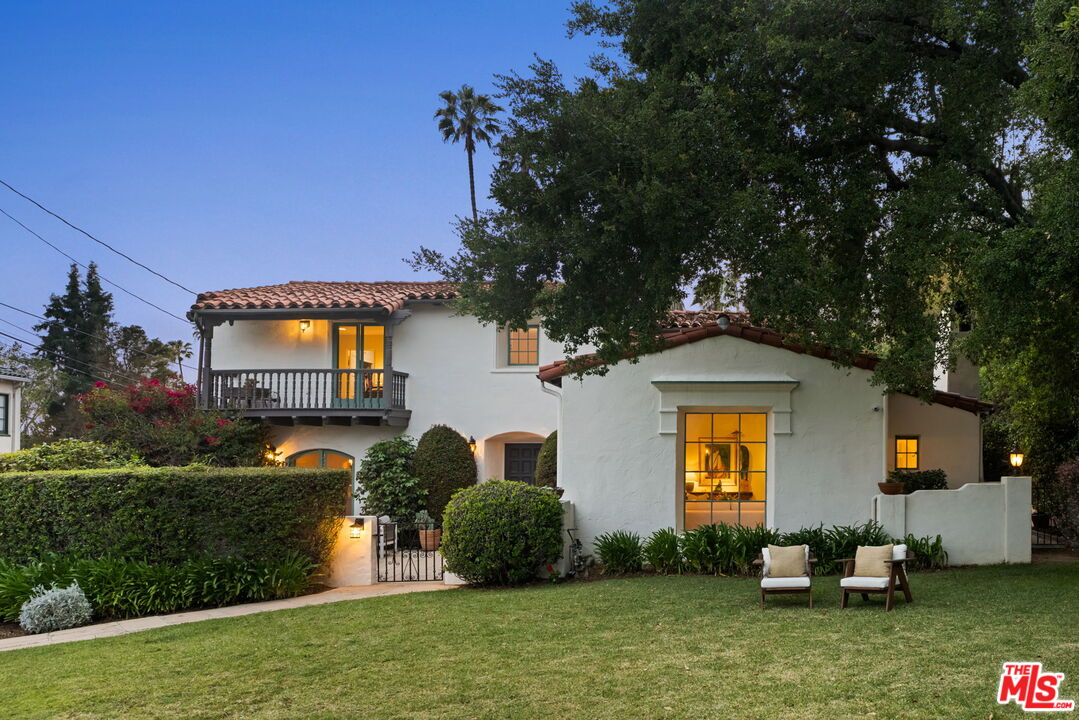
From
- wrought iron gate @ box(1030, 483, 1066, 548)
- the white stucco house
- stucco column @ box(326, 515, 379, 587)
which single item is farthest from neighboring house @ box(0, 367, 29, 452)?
wrought iron gate @ box(1030, 483, 1066, 548)

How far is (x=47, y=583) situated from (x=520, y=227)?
844cm

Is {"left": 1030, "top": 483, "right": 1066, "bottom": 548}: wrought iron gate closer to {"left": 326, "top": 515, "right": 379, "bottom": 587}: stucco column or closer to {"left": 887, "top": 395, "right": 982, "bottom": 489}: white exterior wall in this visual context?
{"left": 887, "top": 395, "right": 982, "bottom": 489}: white exterior wall

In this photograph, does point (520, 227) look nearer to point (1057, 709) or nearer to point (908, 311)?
point (908, 311)

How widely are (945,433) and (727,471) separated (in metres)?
5.06

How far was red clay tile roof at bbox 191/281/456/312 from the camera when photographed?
791 inches

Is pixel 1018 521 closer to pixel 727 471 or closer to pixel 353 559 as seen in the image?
pixel 727 471

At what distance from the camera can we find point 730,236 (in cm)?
1031

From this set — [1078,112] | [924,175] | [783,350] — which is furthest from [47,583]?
[1078,112]

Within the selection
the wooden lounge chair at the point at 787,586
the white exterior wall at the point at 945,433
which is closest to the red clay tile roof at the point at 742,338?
the white exterior wall at the point at 945,433

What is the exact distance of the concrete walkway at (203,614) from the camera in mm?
10742

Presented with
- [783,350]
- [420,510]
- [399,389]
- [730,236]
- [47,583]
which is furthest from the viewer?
[399,389]

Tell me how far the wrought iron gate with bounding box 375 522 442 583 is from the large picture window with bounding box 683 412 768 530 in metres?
4.71

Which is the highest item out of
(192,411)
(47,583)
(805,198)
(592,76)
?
(592,76)

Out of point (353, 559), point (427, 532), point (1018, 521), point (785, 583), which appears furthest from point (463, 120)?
point (785, 583)
